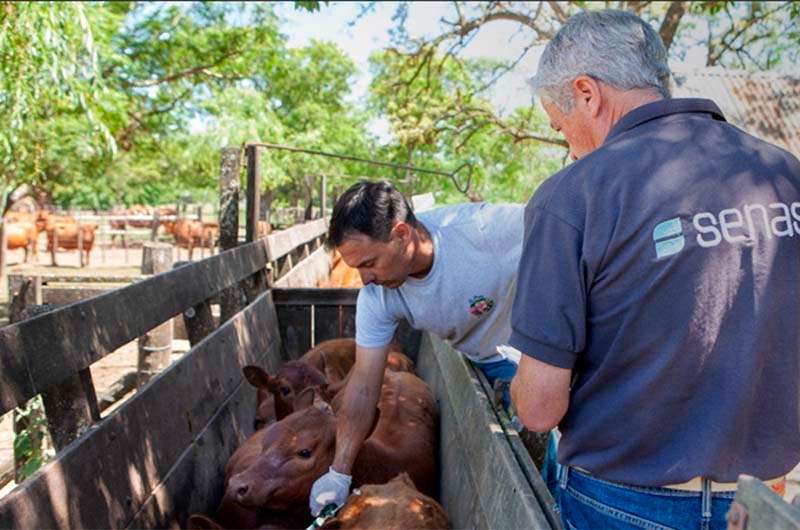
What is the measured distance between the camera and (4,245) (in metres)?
23.4

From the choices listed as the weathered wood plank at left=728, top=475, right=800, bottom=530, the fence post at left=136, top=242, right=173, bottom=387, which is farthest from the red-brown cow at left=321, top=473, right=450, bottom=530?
the fence post at left=136, top=242, right=173, bottom=387

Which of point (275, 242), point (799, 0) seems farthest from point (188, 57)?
point (799, 0)

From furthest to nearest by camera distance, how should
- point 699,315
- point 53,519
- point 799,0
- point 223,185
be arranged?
1. point 799,0
2. point 223,185
3. point 53,519
4. point 699,315

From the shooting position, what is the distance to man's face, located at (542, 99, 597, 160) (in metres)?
2.21

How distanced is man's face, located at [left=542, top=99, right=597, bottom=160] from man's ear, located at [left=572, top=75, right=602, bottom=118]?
0.02 m

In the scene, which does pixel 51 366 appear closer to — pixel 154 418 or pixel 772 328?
pixel 154 418

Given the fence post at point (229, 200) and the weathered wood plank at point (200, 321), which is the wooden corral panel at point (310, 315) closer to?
the fence post at point (229, 200)

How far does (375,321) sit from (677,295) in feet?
6.95

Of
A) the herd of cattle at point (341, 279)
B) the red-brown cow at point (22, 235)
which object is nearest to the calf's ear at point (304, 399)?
the herd of cattle at point (341, 279)

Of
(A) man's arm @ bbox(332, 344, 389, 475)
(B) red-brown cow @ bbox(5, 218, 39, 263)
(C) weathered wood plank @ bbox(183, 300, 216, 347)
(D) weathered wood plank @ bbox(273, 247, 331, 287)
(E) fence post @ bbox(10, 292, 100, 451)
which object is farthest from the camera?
(B) red-brown cow @ bbox(5, 218, 39, 263)

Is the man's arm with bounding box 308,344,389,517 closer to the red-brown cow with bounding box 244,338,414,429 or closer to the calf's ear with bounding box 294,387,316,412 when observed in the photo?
the calf's ear with bounding box 294,387,316,412

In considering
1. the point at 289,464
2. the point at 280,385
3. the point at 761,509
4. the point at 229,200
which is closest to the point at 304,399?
the point at 280,385

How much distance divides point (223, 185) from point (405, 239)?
490 cm

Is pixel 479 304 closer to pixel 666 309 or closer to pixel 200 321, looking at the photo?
pixel 666 309
